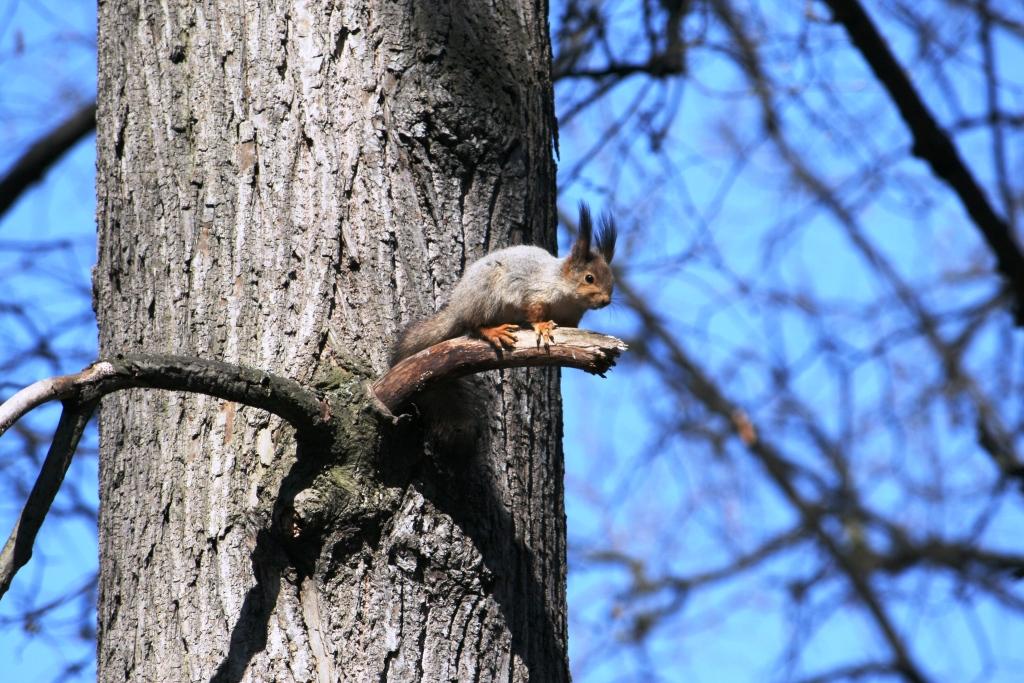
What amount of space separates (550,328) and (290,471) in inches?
19.3

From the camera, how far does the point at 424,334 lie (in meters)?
1.79

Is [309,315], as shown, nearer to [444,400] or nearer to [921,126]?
[444,400]

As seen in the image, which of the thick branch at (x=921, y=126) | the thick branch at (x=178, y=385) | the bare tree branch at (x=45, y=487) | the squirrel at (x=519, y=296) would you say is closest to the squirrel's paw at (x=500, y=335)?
the squirrel at (x=519, y=296)

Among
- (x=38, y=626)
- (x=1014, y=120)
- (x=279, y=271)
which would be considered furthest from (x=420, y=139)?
(x=1014, y=120)

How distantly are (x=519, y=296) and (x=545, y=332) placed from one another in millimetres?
182

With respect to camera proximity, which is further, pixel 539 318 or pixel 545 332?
pixel 539 318

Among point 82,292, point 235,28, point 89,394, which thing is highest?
point 82,292

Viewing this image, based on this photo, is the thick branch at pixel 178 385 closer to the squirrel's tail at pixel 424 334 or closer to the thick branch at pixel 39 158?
the squirrel's tail at pixel 424 334

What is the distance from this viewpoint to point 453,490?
174 cm

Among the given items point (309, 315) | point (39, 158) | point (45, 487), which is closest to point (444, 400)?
point (309, 315)

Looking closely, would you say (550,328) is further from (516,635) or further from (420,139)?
(516,635)

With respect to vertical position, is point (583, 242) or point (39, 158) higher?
point (39, 158)

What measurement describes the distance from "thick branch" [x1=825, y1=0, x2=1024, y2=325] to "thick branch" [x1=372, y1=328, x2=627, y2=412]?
173 cm

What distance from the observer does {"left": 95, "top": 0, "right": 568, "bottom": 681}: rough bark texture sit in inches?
Result: 64.6
